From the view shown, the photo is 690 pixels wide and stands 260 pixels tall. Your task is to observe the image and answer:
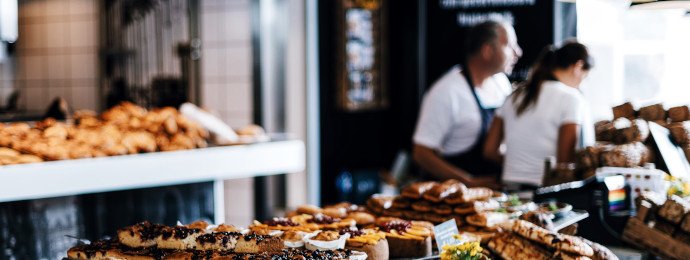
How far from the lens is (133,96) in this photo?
319 inches

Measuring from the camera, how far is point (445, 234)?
3.06 meters

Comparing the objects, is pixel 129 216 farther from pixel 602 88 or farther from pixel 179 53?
pixel 602 88

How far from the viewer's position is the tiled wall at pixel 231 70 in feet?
24.5

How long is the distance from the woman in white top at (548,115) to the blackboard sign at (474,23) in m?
1.70

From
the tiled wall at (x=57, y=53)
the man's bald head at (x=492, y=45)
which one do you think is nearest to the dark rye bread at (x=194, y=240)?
the man's bald head at (x=492, y=45)

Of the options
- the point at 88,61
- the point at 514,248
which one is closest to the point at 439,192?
the point at 514,248

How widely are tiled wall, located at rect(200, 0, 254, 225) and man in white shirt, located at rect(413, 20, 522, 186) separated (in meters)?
1.97

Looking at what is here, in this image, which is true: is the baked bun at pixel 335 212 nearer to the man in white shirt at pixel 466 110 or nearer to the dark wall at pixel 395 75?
the man in white shirt at pixel 466 110

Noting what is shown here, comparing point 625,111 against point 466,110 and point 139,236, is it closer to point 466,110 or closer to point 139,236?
point 466,110

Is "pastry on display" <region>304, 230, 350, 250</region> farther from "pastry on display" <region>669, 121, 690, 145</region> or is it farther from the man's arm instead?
the man's arm

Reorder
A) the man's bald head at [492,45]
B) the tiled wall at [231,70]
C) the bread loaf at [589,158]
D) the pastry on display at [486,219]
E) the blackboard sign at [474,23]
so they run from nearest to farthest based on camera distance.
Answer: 1. the pastry on display at [486,219]
2. the bread loaf at [589,158]
3. the man's bald head at [492,45]
4. the blackboard sign at [474,23]
5. the tiled wall at [231,70]

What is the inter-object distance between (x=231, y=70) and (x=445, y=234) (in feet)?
15.7

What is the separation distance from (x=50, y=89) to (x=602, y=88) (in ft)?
17.9

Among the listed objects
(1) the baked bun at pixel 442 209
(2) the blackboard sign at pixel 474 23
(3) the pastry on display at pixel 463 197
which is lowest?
(1) the baked bun at pixel 442 209
